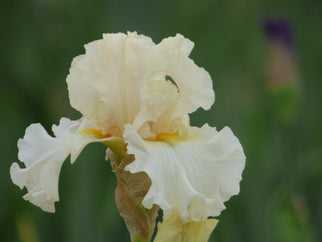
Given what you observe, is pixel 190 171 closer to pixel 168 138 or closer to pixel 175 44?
pixel 168 138

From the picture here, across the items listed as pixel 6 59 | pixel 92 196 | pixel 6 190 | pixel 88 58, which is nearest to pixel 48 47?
pixel 6 59

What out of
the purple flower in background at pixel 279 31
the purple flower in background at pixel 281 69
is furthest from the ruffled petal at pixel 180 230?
the purple flower in background at pixel 279 31

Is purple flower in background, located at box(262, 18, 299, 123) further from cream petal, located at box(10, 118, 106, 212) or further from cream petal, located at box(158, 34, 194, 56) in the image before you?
cream petal, located at box(10, 118, 106, 212)

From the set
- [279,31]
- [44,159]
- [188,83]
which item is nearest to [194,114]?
[279,31]

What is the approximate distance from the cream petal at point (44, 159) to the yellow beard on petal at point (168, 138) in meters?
0.12

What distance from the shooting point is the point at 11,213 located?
2.16m

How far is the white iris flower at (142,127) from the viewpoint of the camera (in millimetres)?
957

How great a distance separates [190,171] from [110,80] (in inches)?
10.2

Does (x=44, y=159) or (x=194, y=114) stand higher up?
(x=194, y=114)

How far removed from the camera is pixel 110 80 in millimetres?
1081

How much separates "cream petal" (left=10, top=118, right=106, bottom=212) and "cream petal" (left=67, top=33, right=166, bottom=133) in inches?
2.5

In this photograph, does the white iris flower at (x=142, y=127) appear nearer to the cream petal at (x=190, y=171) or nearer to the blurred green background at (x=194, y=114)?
the cream petal at (x=190, y=171)

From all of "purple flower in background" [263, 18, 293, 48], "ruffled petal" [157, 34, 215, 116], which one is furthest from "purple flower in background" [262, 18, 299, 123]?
"ruffled petal" [157, 34, 215, 116]

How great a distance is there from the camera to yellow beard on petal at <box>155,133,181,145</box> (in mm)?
1034
